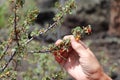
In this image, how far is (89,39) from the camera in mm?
8758

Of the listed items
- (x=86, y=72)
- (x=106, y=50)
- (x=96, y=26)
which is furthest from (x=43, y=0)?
(x=86, y=72)

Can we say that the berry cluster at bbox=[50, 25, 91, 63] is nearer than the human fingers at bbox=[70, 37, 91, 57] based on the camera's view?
Yes

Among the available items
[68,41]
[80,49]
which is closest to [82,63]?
[80,49]

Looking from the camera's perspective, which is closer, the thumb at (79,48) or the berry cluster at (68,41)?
the berry cluster at (68,41)

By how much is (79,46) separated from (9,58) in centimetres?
45

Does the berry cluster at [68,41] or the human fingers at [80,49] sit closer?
the berry cluster at [68,41]

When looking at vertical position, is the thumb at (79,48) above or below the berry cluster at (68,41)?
above

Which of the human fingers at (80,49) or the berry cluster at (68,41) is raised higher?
the human fingers at (80,49)

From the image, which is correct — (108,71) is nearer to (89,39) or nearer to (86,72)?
(89,39)

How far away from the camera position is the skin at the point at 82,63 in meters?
3.07

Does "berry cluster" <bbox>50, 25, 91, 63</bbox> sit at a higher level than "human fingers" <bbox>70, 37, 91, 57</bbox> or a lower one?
lower

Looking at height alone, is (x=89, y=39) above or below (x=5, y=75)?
above

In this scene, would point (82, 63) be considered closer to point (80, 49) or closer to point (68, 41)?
point (80, 49)

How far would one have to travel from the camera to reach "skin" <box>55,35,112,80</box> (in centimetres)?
307
